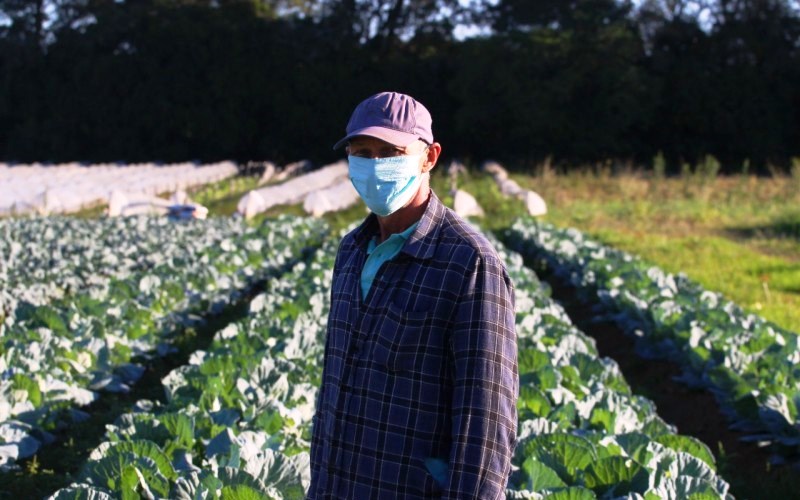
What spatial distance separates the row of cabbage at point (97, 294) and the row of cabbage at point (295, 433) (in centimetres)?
97

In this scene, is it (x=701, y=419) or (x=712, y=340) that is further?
(x=712, y=340)

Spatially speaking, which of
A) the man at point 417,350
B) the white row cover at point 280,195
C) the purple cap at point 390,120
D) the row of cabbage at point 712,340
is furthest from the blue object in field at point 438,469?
the white row cover at point 280,195

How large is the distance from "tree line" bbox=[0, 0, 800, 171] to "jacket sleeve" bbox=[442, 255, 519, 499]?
91.5 feet

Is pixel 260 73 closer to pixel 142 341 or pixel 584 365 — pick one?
pixel 142 341

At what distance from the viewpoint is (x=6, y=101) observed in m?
43.6

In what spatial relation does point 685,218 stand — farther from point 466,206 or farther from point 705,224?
point 466,206

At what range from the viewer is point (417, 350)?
2.11 metres

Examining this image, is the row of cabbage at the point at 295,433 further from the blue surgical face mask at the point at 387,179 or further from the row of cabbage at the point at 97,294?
the blue surgical face mask at the point at 387,179

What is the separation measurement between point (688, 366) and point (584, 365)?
5.68ft

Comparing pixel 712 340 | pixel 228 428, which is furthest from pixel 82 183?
pixel 228 428

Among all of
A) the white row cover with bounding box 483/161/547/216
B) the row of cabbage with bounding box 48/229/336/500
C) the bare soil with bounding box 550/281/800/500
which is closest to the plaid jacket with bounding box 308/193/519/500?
the row of cabbage with bounding box 48/229/336/500

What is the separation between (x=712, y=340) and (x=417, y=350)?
194 inches

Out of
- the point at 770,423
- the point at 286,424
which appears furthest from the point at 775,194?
the point at 286,424

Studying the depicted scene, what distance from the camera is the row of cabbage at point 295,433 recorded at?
3.27 metres
